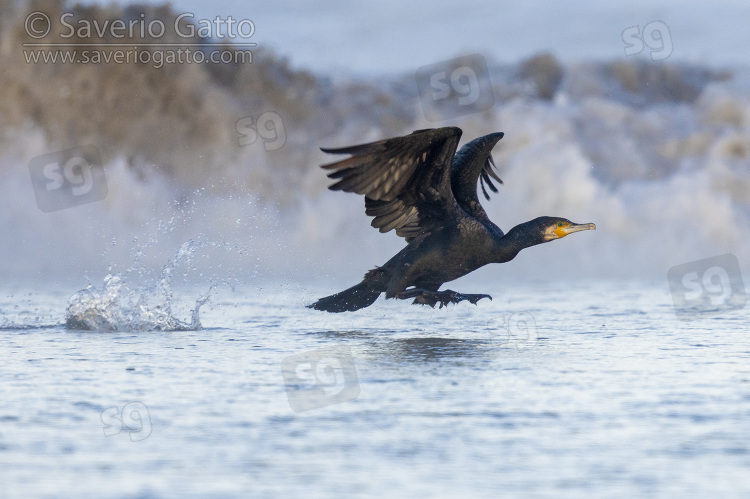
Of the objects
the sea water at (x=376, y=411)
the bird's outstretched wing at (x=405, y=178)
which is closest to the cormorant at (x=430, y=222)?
the bird's outstretched wing at (x=405, y=178)

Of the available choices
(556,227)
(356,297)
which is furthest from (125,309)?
(556,227)

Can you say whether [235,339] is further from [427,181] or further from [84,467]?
[84,467]

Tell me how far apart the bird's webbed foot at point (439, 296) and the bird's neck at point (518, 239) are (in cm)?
55

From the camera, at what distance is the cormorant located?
9781 millimetres

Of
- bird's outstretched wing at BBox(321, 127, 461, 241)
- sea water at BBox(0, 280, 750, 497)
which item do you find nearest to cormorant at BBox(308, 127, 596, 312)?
bird's outstretched wing at BBox(321, 127, 461, 241)

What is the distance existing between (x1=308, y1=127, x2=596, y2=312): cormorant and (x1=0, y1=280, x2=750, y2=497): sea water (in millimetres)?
508

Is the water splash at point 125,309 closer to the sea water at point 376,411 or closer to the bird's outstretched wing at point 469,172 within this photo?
the sea water at point 376,411

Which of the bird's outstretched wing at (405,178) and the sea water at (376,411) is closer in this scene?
the sea water at (376,411)

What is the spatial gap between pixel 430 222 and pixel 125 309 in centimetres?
354

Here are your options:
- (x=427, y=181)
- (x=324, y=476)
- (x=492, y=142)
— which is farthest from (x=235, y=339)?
(x=324, y=476)

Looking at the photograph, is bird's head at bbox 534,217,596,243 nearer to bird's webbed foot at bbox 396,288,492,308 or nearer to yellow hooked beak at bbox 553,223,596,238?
yellow hooked beak at bbox 553,223,596,238

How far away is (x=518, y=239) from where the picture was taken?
10.6 m

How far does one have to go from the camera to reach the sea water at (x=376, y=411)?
214 inches

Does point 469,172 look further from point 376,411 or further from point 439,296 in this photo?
point 376,411
